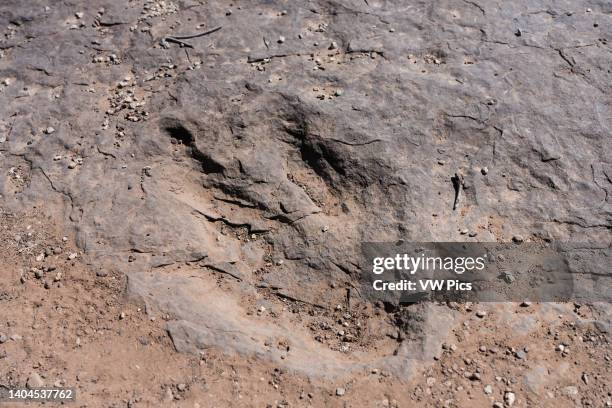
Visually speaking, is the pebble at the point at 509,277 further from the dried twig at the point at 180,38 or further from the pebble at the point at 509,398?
the dried twig at the point at 180,38

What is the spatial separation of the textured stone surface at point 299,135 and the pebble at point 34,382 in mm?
735

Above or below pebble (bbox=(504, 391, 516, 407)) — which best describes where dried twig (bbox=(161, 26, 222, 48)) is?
above

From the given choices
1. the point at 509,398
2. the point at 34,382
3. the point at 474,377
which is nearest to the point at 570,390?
the point at 509,398

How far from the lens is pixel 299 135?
170 inches

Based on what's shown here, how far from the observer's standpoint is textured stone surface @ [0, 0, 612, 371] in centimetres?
382

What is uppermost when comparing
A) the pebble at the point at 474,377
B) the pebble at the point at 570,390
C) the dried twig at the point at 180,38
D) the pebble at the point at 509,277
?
the dried twig at the point at 180,38

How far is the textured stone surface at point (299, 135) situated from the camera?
382cm

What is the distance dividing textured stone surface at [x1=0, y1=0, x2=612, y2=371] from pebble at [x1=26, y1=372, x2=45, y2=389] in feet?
2.41

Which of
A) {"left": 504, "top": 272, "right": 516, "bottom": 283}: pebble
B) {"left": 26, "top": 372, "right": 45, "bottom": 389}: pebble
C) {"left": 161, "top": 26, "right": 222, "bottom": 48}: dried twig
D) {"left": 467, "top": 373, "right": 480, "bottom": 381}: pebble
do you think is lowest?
{"left": 26, "top": 372, "right": 45, "bottom": 389}: pebble

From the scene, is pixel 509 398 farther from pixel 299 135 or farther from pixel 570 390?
pixel 299 135

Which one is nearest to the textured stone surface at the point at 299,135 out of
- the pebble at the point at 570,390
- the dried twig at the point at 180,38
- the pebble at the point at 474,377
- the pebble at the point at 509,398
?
the dried twig at the point at 180,38

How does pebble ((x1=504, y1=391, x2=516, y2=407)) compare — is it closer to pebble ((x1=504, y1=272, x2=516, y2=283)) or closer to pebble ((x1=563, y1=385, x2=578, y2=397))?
pebble ((x1=563, y1=385, x2=578, y2=397))

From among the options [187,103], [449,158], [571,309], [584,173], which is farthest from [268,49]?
Answer: [571,309]

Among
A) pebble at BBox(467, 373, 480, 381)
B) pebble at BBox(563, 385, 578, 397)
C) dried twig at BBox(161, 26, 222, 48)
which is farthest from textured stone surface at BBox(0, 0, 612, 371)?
pebble at BBox(563, 385, 578, 397)
